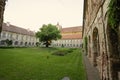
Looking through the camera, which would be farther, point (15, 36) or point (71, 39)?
point (71, 39)

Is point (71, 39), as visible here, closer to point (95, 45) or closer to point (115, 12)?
point (95, 45)

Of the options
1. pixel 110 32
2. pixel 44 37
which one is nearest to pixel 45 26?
pixel 44 37

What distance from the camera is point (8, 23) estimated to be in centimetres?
4981

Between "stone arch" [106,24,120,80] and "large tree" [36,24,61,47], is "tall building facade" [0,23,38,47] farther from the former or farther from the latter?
"stone arch" [106,24,120,80]

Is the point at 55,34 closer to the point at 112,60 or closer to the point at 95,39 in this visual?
the point at 95,39

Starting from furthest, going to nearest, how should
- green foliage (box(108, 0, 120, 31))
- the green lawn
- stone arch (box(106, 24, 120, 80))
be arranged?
the green lawn, stone arch (box(106, 24, 120, 80)), green foliage (box(108, 0, 120, 31))

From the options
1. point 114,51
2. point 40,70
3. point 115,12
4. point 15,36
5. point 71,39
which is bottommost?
point 40,70

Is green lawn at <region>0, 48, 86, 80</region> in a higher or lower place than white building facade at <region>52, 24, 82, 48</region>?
lower

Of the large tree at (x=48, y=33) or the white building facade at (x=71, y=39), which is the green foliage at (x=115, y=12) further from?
the white building facade at (x=71, y=39)

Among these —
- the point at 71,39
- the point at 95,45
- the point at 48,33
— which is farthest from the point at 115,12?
the point at 71,39

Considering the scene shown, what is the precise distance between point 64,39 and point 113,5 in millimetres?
66235

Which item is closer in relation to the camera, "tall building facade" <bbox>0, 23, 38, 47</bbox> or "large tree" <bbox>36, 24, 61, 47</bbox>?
"large tree" <bbox>36, 24, 61, 47</bbox>

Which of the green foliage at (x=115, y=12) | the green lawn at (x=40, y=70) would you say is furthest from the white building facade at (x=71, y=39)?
the green foliage at (x=115, y=12)

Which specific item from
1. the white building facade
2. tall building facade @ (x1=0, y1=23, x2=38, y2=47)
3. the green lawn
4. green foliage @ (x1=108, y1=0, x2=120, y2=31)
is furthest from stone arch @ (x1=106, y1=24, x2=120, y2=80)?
the white building facade
